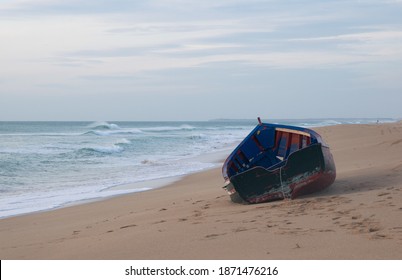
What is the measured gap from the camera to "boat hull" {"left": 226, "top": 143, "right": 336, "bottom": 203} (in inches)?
348

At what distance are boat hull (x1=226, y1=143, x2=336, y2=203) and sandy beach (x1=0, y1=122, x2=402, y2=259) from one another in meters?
0.25

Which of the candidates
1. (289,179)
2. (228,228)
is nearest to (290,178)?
(289,179)

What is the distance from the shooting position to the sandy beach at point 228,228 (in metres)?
5.64

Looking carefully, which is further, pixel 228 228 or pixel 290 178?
pixel 290 178

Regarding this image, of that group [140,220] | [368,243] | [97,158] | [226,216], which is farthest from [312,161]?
[97,158]

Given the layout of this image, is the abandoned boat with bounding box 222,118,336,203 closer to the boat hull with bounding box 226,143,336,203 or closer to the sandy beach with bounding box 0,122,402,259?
the boat hull with bounding box 226,143,336,203

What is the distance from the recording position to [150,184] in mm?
14750

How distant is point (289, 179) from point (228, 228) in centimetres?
239

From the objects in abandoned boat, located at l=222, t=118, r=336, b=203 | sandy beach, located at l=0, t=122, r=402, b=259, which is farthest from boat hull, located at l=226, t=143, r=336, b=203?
sandy beach, located at l=0, t=122, r=402, b=259

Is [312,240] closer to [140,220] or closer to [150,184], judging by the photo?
[140,220]

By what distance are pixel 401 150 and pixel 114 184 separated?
709cm

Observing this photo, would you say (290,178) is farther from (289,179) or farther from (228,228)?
(228,228)

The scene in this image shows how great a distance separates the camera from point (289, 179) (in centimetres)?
885

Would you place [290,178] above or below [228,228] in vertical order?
above
